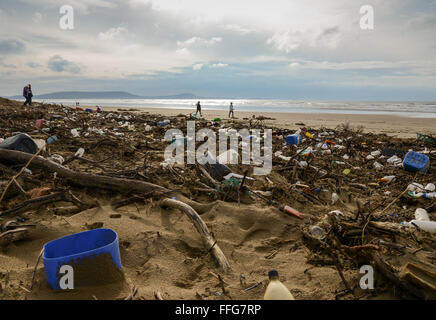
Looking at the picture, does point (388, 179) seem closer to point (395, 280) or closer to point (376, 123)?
point (395, 280)

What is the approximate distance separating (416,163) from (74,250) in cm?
549

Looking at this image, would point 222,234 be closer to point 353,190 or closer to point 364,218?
point 364,218

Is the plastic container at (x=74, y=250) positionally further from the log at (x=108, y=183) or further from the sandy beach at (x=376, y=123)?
the sandy beach at (x=376, y=123)

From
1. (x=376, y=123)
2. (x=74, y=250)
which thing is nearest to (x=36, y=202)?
(x=74, y=250)

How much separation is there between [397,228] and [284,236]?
902 mm

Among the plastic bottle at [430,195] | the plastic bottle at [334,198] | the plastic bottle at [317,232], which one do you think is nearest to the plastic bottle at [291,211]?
the plastic bottle at [317,232]

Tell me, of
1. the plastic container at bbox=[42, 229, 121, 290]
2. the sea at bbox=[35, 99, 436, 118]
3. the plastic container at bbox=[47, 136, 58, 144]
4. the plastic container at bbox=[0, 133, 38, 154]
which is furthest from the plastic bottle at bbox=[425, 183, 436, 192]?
the sea at bbox=[35, 99, 436, 118]

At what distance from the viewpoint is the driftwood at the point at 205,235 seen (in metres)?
1.82

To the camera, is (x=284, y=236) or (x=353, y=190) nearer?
(x=284, y=236)

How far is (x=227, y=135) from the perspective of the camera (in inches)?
282

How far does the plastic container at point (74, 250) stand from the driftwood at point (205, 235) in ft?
2.26

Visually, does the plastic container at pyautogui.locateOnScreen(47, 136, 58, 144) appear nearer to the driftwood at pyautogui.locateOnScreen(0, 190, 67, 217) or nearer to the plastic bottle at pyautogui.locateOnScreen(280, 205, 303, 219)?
the driftwood at pyautogui.locateOnScreen(0, 190, 67, 217)

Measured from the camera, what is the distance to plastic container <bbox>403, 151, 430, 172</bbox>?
463 centimetres
